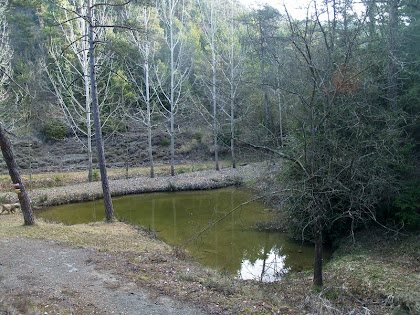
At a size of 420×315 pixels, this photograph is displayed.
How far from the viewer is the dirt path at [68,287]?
18.0 ft

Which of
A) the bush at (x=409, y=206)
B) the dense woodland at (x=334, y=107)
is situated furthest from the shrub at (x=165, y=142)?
the bush at (x=409, y=206)

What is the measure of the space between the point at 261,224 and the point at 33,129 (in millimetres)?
27420

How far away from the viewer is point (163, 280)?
6930 millimetres

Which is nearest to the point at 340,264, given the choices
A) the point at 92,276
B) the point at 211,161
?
the point at 92,276

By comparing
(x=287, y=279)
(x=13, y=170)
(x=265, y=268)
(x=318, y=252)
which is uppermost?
(x=13, y=170)

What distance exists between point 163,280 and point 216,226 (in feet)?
21.3

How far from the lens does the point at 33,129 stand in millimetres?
33188

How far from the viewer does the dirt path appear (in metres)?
5.50

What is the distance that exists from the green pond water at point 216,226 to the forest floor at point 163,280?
1.04m

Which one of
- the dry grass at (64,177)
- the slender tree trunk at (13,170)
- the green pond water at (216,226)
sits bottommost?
the green pond water at (216,226)

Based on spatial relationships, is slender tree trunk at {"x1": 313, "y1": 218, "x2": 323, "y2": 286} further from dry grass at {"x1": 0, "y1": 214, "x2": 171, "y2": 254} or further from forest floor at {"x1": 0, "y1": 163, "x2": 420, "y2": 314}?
dry grass at {"x1": 0, "y1": 214, "x2": 171, "y2": 254}

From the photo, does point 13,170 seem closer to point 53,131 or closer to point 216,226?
point 216,226

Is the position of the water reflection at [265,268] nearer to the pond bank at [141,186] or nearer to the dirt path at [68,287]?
the dirt path at [68,287]

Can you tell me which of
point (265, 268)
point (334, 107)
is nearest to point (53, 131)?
point (265, 268)
